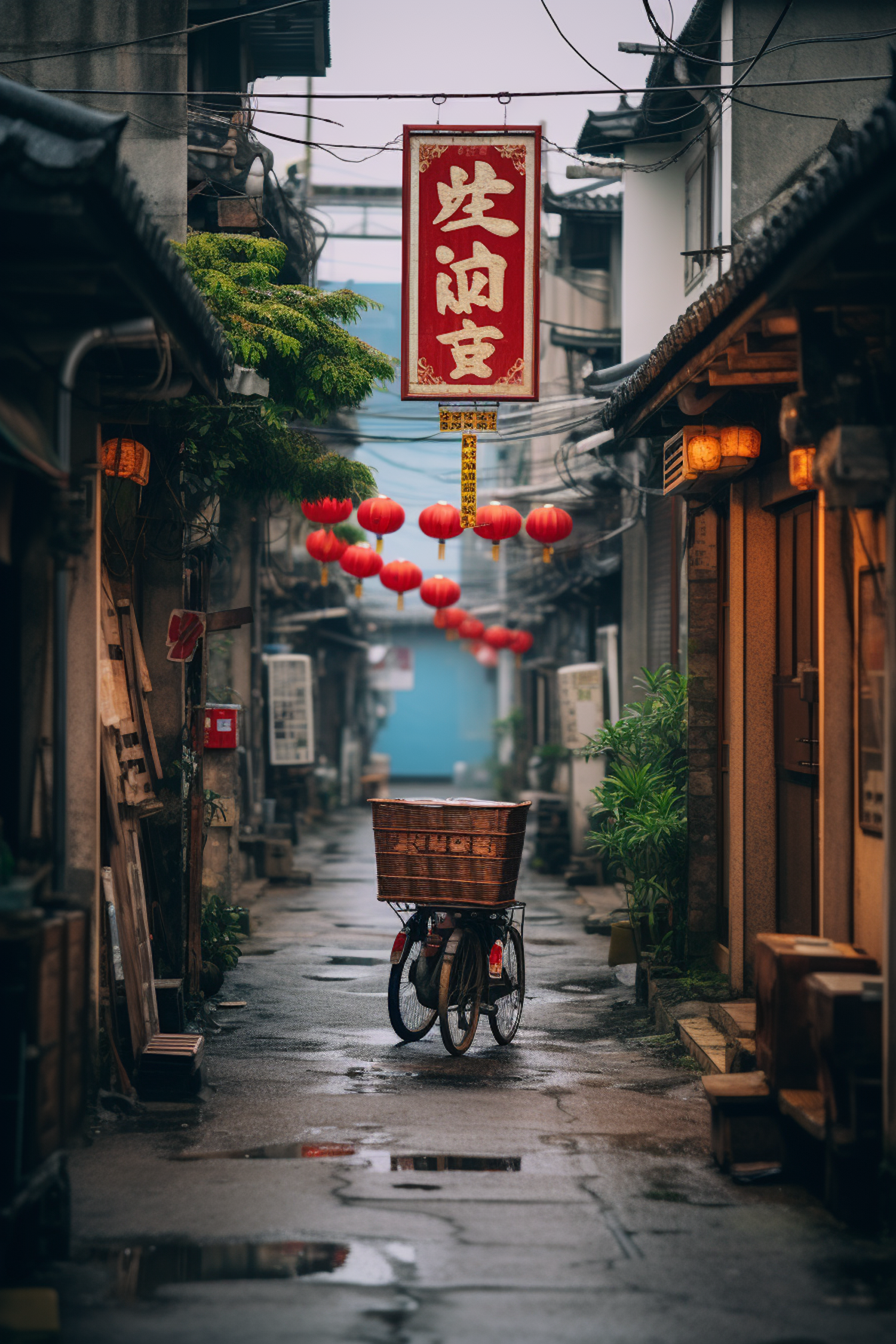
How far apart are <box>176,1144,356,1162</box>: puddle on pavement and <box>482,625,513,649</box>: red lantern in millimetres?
25089

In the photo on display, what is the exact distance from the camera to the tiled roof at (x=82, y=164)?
5238 millimetres

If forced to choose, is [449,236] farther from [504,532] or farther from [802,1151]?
[802,1151]

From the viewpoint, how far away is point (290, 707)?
2370 cm

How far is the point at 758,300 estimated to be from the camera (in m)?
7.02

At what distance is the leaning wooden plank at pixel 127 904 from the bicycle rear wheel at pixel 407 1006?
6.85 ft

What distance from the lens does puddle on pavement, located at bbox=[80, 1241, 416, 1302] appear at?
5.62m

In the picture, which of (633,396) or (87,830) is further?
(633,396)

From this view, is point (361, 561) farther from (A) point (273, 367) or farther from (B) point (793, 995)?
(B) point (793, 995)

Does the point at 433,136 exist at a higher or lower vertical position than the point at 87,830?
higher

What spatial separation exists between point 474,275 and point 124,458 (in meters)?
4.11

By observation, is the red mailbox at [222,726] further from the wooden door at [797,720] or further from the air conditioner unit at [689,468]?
Answer: the wooden door at [797,720]

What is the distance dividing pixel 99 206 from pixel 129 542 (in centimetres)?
532

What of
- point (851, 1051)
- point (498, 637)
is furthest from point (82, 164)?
point (498, 637)

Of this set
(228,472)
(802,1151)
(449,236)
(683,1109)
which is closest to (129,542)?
(228,472)
